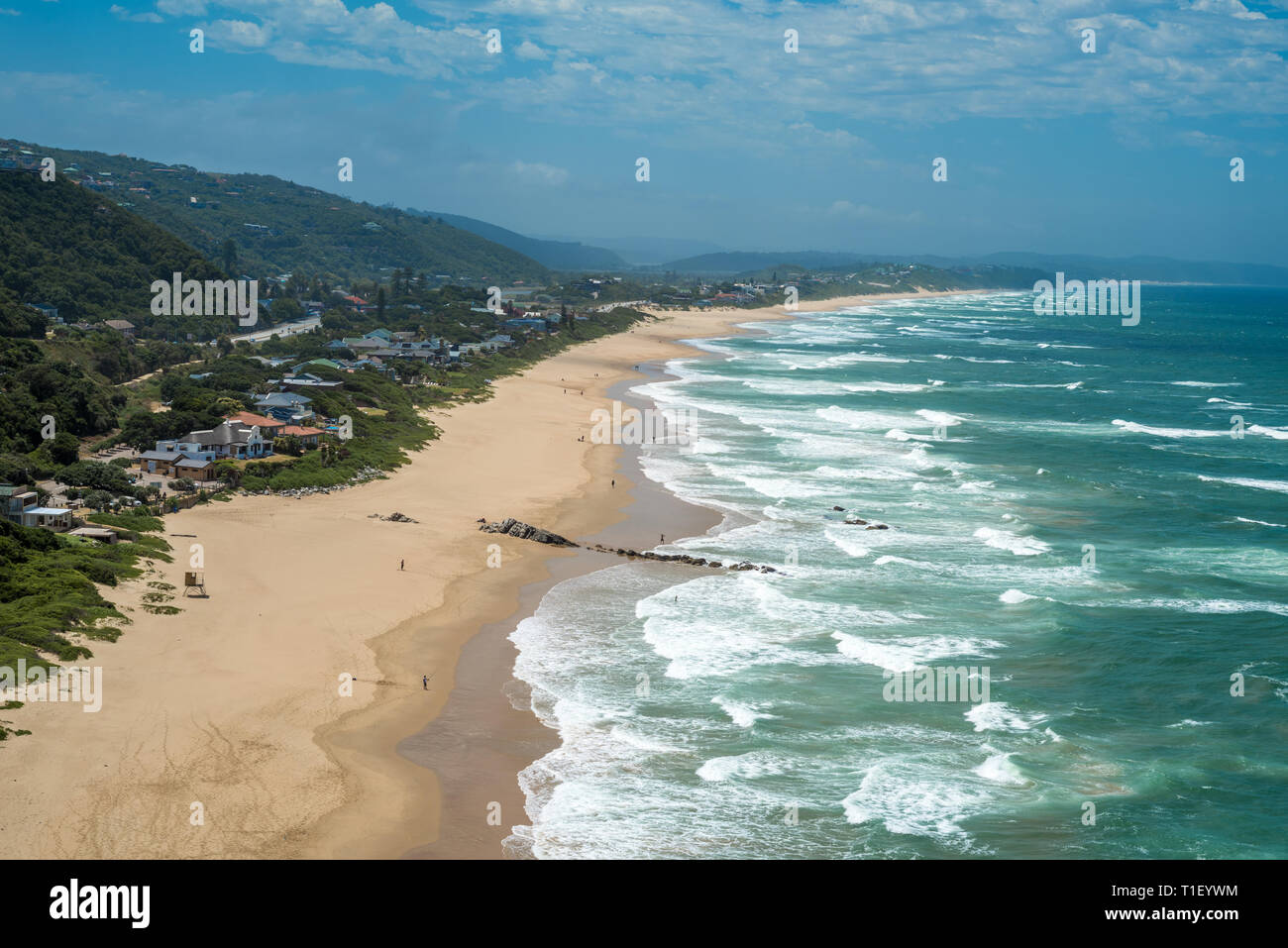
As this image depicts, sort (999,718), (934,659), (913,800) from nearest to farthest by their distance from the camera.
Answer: (913,800), (999,718), (934,659)

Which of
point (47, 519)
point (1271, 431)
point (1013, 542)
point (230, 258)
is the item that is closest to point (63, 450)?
point (47, 519)

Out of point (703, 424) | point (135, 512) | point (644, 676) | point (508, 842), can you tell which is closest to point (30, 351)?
point (135, 512)

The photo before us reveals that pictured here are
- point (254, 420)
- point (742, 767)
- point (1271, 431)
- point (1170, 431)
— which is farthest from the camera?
point (1271, 431)

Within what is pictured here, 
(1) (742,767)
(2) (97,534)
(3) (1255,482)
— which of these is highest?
(3) (1255,482)

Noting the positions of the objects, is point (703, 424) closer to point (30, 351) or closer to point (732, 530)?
point (732, 530)

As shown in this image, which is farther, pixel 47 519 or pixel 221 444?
pixel 221 444

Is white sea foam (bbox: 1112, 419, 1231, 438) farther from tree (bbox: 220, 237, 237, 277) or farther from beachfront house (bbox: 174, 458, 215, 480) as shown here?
tree (bbox: 220, 237, 237, 277)

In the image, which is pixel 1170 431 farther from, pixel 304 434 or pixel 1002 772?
pixel 304 434
